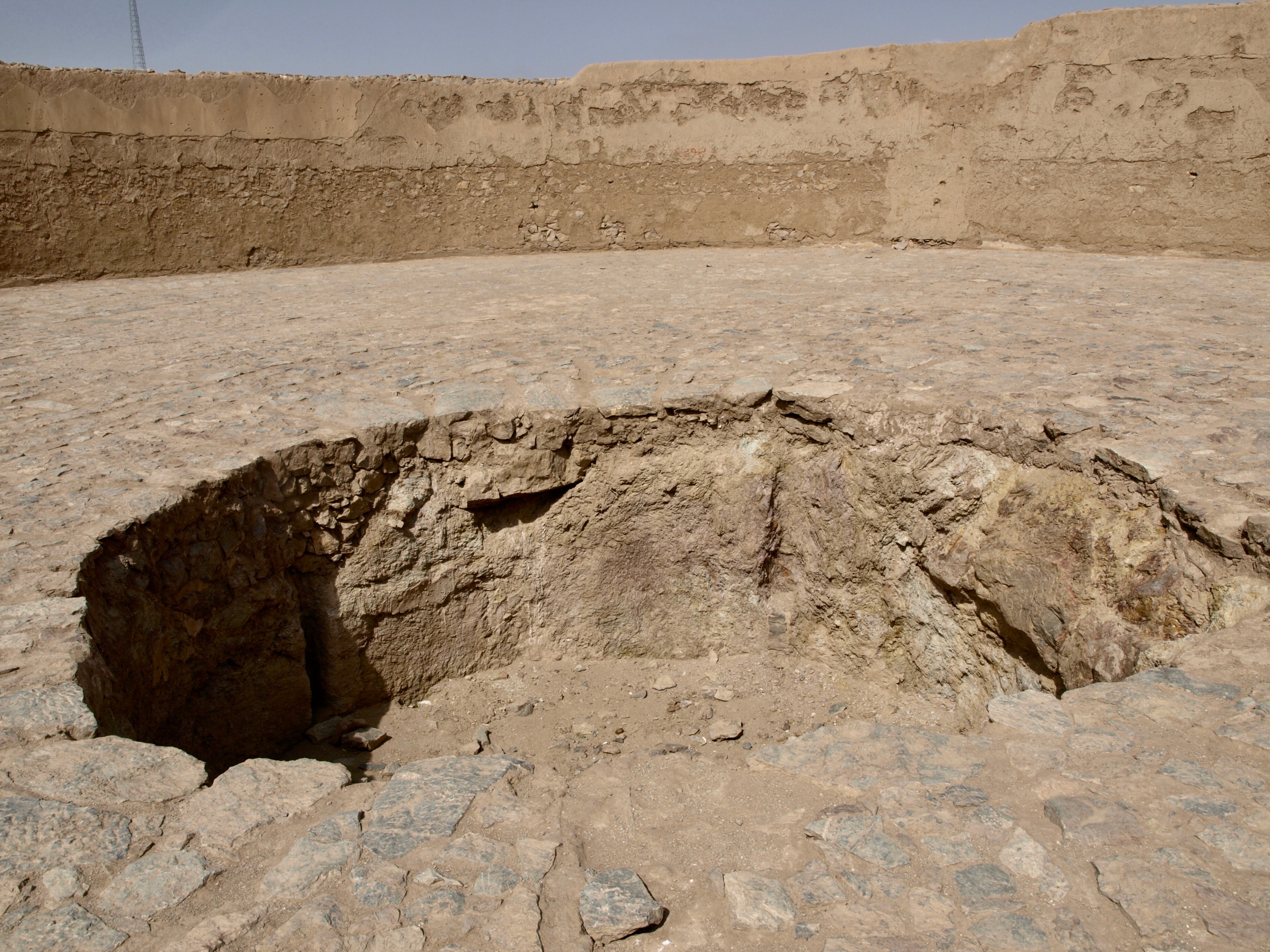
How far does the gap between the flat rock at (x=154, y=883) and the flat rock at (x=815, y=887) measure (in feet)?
3.14

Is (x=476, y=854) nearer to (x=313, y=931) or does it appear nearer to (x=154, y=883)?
(x=313, y=931)

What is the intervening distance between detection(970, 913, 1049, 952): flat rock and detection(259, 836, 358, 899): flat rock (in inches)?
40.5

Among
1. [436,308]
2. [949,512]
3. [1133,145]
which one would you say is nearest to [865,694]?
[949,512]

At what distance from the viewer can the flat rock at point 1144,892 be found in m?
1.34

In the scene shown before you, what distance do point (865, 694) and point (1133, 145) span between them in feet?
17.4

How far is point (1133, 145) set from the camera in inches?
259

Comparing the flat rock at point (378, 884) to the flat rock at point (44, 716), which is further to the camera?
the flat rock at point (44, 716)

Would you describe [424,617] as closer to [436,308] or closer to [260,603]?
[260,603]

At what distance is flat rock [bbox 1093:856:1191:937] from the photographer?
134cm

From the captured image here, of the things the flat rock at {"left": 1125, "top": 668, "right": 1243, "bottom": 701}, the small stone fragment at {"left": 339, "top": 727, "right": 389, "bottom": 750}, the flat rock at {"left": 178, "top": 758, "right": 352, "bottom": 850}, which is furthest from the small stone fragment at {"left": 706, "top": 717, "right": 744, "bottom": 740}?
the flat rock at {"left": 178, "top": 758, "right": 352, "bottom": 850}

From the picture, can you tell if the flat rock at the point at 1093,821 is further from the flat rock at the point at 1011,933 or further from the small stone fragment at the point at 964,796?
the flat rock at the point at 1011,933

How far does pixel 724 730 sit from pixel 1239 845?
1.90 m

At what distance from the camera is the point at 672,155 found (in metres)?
7.63

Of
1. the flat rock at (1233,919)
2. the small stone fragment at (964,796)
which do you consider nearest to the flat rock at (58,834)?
the small stone fragment at (964,796)
